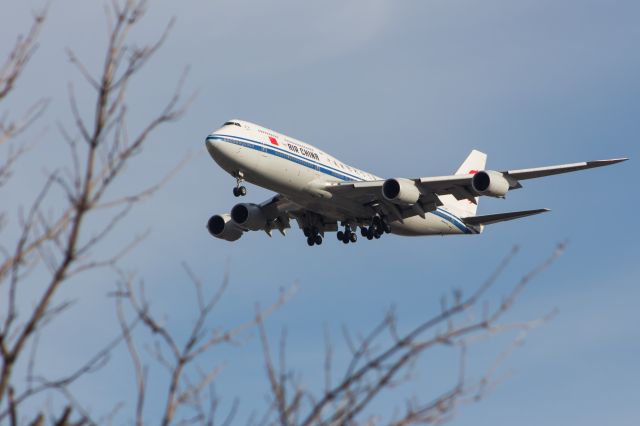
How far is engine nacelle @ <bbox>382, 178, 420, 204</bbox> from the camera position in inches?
1657

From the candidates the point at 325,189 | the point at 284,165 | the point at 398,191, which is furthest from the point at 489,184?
the point at 284,165

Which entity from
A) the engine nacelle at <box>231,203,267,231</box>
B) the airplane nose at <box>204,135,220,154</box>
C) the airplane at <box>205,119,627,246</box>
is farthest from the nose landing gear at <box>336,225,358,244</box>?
the airplane nose at <box>204,135,220,154</box>

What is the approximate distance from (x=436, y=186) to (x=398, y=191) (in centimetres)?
233

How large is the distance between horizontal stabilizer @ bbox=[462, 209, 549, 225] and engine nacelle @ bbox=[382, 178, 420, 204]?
649 centimetres

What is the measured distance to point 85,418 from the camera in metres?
5.95

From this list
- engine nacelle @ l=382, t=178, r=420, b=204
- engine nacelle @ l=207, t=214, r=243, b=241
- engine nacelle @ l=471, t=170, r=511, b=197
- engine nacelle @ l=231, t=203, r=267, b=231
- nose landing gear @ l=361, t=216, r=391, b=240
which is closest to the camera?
engine nacelle @ l=471, t=170, r=511, b=197

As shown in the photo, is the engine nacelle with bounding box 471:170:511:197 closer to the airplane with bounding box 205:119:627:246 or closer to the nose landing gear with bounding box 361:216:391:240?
the airplane with bounding box 205:119:627:246

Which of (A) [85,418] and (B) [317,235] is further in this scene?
(B) [317,235]

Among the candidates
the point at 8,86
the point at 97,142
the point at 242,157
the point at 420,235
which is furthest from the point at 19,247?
the point at 420,235

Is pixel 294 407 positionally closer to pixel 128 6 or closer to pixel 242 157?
pixel 128 6

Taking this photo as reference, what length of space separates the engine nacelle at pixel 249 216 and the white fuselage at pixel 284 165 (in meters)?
3.65

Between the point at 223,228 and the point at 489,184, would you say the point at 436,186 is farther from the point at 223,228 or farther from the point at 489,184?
the point at 223,228

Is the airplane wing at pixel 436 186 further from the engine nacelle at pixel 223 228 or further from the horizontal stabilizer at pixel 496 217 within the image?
the engine nacelle at pixel 223 228

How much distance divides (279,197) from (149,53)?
39367 millimetres
